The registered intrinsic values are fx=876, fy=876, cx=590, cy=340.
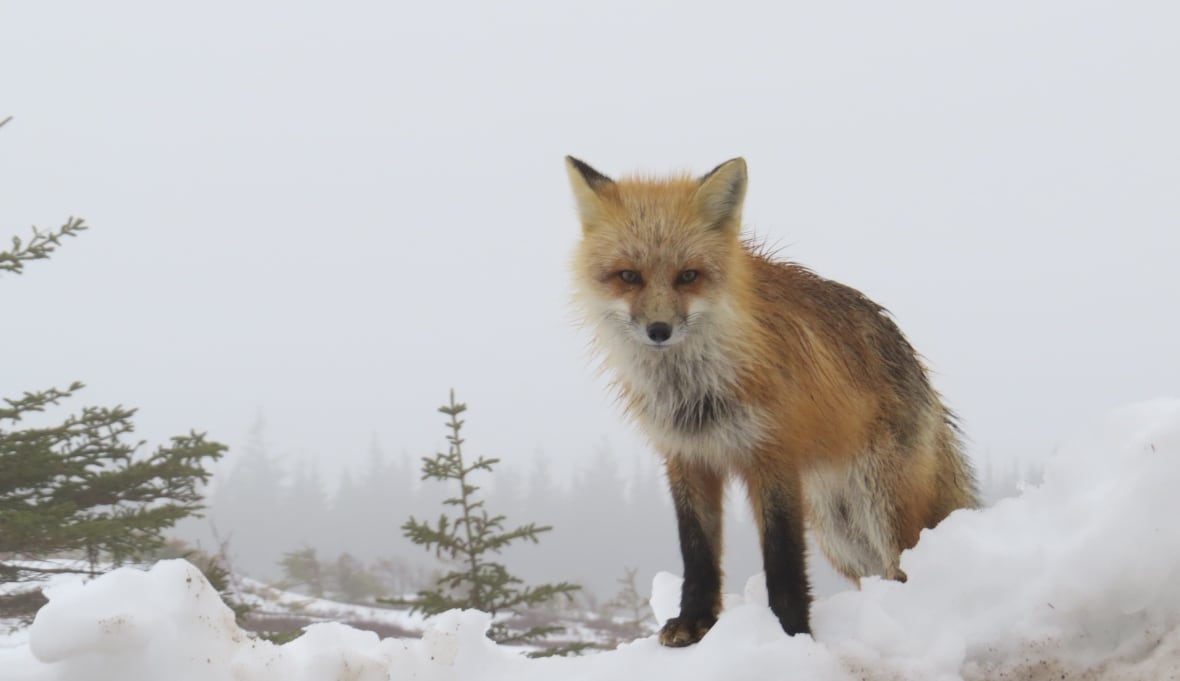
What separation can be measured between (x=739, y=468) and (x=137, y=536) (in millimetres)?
10742

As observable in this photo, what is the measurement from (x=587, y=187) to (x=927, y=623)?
Answer: 2.67 metres

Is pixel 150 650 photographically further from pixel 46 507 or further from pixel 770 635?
pixel 46 507

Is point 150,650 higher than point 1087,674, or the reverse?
point 150,650

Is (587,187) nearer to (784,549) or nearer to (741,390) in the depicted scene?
(741,390)

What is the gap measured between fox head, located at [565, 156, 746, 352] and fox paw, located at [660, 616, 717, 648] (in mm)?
1344

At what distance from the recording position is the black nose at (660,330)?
13.2ft

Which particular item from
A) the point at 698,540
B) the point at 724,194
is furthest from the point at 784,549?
the point at 724,194

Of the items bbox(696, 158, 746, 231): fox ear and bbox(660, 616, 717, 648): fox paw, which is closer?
bbox(660, 616, 717, 648): fox paw

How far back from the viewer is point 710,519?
4.64m

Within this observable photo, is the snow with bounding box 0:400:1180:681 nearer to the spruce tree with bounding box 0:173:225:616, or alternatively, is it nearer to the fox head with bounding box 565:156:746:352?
the fox head with bounding box 565:156:746:352

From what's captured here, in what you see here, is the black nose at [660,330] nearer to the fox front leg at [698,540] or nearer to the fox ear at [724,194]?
the fox ear at [724,194]

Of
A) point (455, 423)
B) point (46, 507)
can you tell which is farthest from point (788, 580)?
point (46, 507)

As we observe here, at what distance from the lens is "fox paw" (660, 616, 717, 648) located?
13.6 feet

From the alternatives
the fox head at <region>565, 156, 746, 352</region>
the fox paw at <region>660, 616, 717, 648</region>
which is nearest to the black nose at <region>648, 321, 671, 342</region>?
the fox head at <region>565, 156, 746, 352</region>
